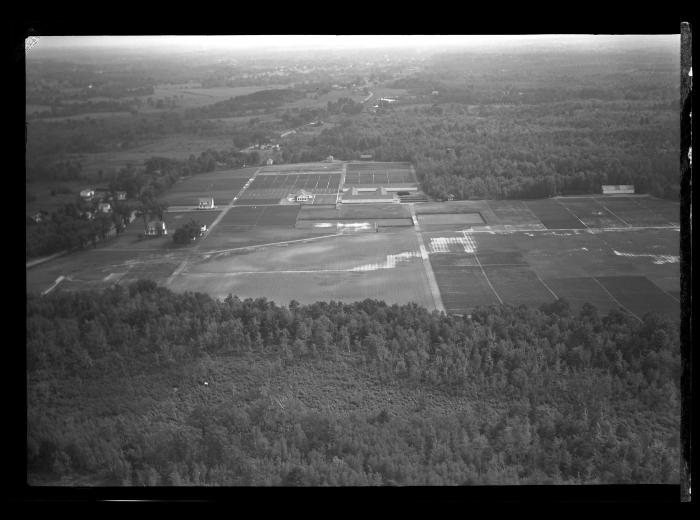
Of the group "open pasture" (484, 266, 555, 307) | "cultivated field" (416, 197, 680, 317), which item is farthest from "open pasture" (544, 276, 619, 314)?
"open pasture" (484, 266, 555, 307)

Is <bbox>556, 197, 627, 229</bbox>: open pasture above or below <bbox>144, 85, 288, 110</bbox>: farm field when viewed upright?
below

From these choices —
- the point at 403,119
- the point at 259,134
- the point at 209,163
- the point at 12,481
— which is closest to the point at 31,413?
the point at 12,481

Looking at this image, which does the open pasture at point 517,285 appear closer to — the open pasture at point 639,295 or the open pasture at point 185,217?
the open pasture at point 639,295

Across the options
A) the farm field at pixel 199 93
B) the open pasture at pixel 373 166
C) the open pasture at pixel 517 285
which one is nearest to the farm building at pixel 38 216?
the farm field at pixel 199 93

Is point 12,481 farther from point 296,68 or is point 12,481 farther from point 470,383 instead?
point 296,68

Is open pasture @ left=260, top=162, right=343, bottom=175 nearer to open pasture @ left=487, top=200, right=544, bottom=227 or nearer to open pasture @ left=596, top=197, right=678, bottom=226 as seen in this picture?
open pasture @ left=487, top=200, right=544, bottom=227

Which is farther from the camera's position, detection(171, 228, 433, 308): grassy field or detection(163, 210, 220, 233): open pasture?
detection(163, 210, 220, 233): open pasture
